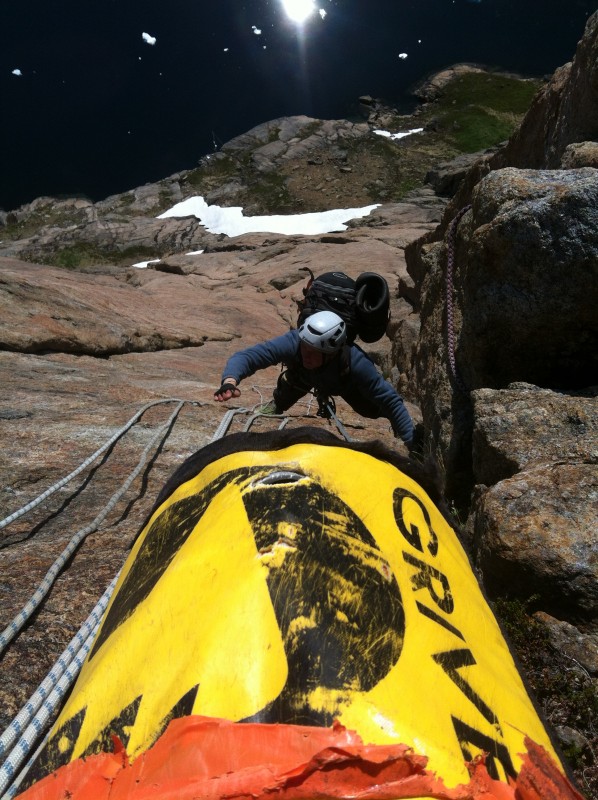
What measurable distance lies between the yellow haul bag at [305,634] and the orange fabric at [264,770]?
4 centimetres

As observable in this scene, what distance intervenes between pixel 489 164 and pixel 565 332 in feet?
23.3

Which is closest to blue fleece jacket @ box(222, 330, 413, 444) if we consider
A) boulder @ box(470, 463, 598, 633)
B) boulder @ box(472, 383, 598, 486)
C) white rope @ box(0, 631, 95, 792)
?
boulder @ box(472, 383, 598, 486)

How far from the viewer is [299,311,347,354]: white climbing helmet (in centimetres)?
453

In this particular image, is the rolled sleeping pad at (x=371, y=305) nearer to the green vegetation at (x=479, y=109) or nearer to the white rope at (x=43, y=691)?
the white rope at (x=43, y=691)

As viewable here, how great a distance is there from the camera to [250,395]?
29.1 ft

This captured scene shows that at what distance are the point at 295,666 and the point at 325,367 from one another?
3757 mm

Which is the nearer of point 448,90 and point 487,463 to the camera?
point 487,463

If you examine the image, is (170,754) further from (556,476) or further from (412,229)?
(412,229)

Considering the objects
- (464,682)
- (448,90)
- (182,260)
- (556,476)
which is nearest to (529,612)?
(556,476)

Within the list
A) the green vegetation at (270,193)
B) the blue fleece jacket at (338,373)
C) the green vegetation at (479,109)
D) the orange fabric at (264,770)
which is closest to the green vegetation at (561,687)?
the orange fabric at (264,770)

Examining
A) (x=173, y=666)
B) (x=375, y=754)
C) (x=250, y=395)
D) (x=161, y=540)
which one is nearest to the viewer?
Answer: (x=375, y=754)

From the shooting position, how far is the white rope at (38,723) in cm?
170

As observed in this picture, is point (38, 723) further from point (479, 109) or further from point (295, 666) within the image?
point (479, 109)

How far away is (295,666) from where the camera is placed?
1.42 metres
